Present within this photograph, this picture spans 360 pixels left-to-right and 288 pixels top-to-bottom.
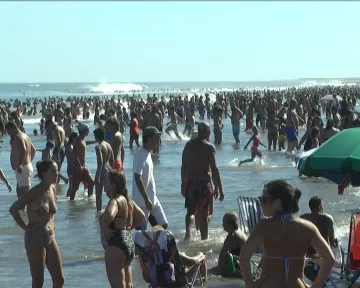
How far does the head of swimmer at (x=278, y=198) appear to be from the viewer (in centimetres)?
421

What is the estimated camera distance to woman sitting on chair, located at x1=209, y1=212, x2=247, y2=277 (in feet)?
24.2

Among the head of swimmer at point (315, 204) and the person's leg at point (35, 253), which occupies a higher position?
the head of swimmer at point (315, 204)

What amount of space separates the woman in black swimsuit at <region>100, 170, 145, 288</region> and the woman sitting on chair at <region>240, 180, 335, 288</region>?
64.8 inches

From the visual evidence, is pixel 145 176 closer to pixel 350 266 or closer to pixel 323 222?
pixel 323 222

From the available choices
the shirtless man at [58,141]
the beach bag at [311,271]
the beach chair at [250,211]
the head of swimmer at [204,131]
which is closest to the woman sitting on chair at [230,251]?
the beach chair at [250,211]

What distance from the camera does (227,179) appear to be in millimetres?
15914

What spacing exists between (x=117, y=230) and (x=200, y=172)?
3126 millimetres

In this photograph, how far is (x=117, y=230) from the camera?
570cm

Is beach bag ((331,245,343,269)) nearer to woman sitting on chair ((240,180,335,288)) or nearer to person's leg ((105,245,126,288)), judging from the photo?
person's leg ((105,245,126,288))

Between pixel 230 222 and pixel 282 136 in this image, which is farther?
pixel 282 136

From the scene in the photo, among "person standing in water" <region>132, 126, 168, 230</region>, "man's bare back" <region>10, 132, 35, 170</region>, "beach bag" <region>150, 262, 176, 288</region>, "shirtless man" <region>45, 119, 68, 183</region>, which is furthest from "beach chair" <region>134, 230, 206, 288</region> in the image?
"shirtless man" <region>45, 119, 68, 183</region>

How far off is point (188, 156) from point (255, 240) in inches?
177

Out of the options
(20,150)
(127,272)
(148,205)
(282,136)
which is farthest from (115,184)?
(282,136)

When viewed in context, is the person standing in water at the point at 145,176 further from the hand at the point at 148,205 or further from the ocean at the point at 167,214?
the ocean at the point at 167,214
